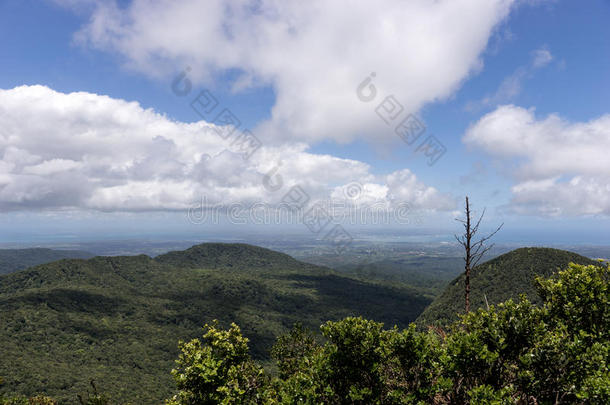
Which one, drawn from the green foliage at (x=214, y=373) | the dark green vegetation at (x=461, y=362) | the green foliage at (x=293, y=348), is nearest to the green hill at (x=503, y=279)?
the green foliage at (x=293, y=348)

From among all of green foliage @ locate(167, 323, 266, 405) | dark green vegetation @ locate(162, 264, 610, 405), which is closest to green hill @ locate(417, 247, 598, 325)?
dark green vegetation @ locate(162, 264, 610, 405)

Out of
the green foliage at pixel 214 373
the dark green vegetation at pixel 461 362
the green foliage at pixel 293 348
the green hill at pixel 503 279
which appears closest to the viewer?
the dark green vegetation at pixel 461 362

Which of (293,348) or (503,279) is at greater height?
(293,348)

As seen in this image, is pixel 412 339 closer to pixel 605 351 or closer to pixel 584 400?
pixel 584 400

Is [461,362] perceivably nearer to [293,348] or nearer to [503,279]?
[293,348]

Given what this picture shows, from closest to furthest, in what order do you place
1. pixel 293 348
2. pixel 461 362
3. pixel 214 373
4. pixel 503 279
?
pixel 461 362 < pixel 214 373 < pixel 293 348 < pixel 503 279

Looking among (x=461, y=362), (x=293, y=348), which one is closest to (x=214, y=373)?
(x=461, y=362)

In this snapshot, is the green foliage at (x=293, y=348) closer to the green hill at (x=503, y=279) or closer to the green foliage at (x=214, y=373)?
the green foliage at (x=214, y=373)
